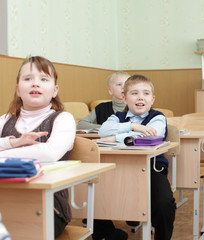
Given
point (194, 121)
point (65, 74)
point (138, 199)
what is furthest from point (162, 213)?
point (65, 74)

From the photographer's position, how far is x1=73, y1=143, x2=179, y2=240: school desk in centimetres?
226

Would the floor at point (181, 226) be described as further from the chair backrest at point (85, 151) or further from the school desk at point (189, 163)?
the chair backrest at point (85, 151)

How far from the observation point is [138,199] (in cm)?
229

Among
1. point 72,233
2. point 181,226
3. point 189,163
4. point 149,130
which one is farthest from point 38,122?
point 181,226

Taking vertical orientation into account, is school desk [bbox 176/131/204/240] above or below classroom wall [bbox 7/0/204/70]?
below

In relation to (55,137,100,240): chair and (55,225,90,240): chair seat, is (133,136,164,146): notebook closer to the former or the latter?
(55,137,100,240): chair

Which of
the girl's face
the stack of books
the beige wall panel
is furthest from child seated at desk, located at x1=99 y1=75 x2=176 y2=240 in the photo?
the beige wall panel

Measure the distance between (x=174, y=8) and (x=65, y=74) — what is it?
103 inches

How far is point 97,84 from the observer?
22.2 feet

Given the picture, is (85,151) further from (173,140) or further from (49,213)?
(173,140)

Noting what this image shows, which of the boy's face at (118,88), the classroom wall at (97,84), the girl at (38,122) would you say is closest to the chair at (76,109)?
the classroom wall at (97,84)

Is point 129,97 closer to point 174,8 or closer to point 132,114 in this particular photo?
point 132,114

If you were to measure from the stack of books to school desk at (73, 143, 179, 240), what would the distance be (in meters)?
0.98

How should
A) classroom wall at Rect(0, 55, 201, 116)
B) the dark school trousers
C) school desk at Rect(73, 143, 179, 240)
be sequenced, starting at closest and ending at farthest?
school desk at Rect(73, 143, 179, 240), the dark school trousers, classroom wall at Rect(0, 55, 201, 116)
